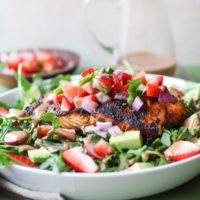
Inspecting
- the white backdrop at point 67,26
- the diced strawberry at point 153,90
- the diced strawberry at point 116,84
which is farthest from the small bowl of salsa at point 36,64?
the diced strawberry at point 153,90

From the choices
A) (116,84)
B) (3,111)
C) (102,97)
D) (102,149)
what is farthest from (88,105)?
(3,111)

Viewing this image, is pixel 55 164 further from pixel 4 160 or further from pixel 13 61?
pixel 13 61

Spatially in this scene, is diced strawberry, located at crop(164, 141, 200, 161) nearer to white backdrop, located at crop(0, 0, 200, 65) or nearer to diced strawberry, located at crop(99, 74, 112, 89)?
diced strawberry, located at crop(99, 74, 112, 89)

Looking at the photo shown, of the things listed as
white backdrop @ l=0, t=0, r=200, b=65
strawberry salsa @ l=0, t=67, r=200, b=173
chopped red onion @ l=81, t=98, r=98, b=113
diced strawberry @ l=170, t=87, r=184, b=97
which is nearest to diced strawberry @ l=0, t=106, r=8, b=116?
strawberry salsa @ l=0, t=67, r=200, b=173

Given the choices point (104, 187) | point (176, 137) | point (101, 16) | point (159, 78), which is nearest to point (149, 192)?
point (104, 187)

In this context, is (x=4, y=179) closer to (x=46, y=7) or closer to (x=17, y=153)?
(x=17, y=153)

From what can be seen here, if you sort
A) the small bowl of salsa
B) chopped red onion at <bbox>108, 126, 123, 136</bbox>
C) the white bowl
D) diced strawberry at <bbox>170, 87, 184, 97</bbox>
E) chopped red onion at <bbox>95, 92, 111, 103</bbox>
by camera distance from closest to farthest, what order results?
the white bowl, chopped red onion at <bbox>108, 126, 123, 136</bbox>, chopped red onion at <bbox>95, 92, 111, 103</bbox>, diced strawberry at <bbox>170, 87, 184, 97</bbox>, the small bowl of salsa
